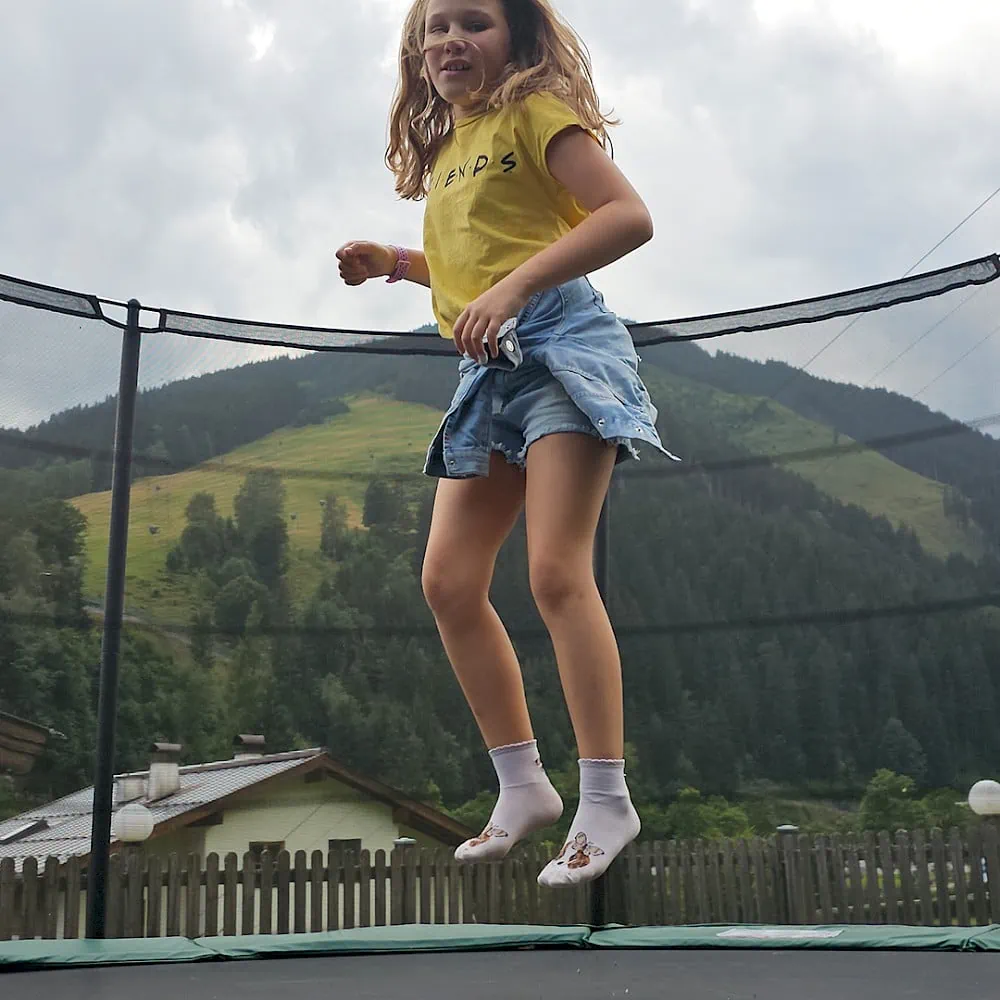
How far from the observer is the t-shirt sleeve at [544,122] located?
1448mm

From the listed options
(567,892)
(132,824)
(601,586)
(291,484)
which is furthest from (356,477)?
(567,892)

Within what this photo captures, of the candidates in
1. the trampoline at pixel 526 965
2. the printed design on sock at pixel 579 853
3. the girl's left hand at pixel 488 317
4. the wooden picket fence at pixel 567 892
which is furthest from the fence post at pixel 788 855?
the girl's left hand at pixel 488 317

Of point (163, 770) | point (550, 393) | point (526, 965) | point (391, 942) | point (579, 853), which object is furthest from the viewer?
point (163, 770)

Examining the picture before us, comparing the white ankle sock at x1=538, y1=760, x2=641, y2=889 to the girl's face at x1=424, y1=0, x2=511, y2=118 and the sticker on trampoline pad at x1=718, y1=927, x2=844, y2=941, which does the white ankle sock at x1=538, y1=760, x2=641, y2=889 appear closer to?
the sticker on trampoline pad at x1=718, y1=927, x2=844, y2=941

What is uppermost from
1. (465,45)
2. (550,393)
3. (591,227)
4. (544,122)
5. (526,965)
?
(465,45)

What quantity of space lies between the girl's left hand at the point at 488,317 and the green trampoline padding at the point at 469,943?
1.11 m

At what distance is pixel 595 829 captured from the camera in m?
1.34

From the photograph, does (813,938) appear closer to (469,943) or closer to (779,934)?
(779,934)

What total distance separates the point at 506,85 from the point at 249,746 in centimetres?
201

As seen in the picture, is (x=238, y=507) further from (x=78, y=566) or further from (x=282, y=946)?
(x=282, y=946)

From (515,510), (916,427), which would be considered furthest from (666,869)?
(515,510)

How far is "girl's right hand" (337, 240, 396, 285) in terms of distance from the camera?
1629mm

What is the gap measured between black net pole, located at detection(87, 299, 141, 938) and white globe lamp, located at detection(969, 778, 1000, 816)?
2121 mm

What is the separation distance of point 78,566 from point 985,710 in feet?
7.43
